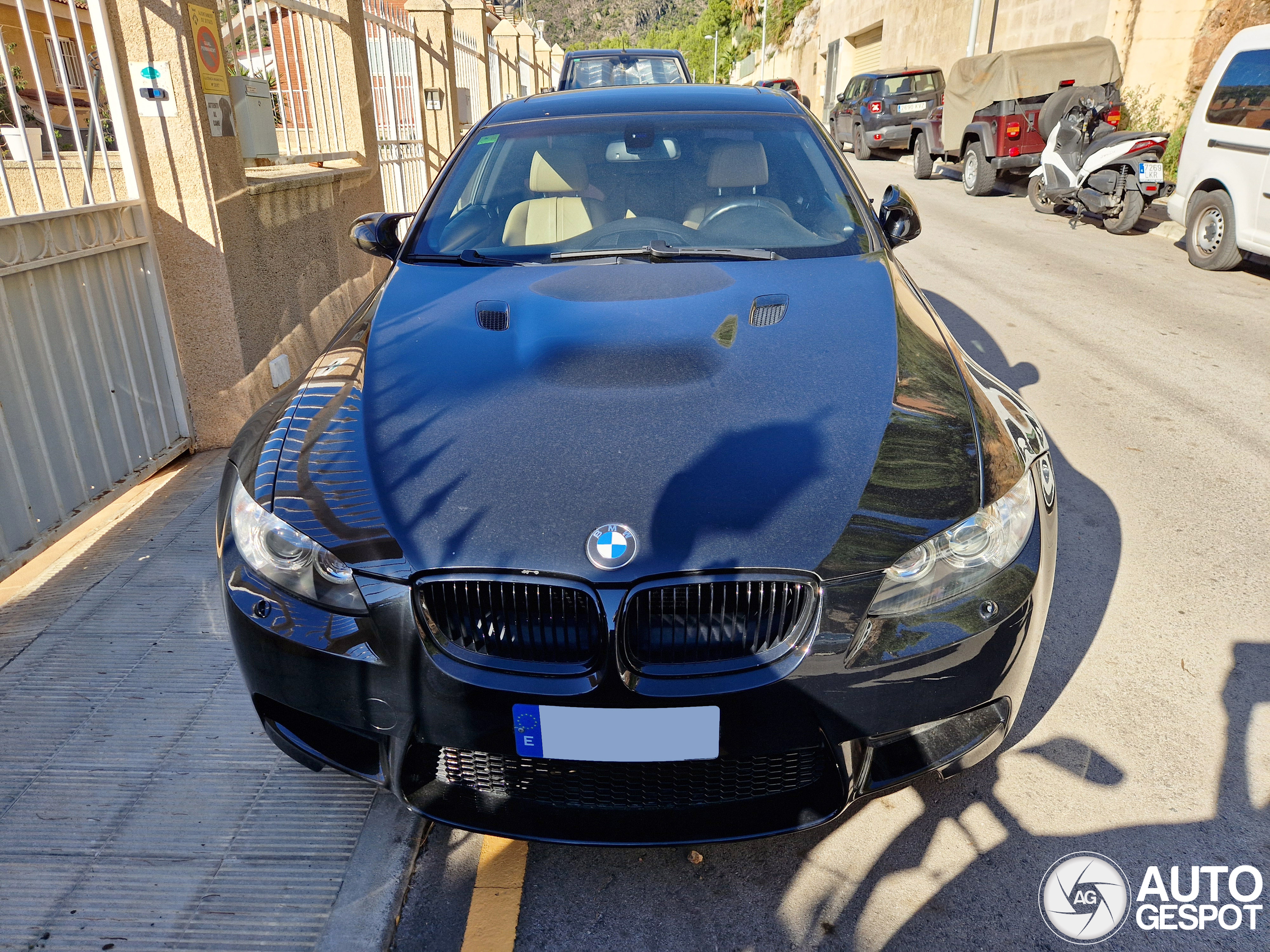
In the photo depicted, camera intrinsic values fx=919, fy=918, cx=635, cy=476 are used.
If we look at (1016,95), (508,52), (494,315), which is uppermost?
(508,52)

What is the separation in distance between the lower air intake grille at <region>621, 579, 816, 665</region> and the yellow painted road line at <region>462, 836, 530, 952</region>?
22.1 inches

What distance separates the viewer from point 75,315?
3.74 m

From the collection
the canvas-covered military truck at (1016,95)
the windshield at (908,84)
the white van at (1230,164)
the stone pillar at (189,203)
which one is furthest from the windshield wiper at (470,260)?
the windshield at (908,84)

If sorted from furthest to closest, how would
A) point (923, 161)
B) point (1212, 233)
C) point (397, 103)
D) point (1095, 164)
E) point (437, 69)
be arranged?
point (923, 161) → point (1095, 164) → point (437, 69) → point (397, 103) → point (1212, 233)

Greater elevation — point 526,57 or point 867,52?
point 867,52

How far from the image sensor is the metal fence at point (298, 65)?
5.41 metres

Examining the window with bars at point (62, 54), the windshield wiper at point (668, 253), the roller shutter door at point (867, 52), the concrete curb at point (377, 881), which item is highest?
the roller shutter door at point (867, 52)

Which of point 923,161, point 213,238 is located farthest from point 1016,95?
point 213,238

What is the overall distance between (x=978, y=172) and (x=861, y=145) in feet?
26.4

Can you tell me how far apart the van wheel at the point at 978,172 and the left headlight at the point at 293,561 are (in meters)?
14.6

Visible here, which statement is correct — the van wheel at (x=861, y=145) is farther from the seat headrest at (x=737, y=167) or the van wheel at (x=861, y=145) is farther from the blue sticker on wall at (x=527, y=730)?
the blue sticker on wall at (x=527, y=730)

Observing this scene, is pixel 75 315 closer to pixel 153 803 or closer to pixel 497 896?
pixel 153 803

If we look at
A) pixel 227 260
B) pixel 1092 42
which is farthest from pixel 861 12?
pixel 227 260

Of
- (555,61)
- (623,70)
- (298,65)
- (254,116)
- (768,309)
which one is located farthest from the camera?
(555,61)
